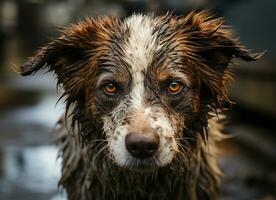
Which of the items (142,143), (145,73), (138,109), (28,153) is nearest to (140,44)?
(145,73)

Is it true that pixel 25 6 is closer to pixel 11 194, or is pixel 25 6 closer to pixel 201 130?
pixel 11 194

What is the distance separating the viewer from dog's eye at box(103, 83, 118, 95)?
5199mm

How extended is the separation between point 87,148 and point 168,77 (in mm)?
824

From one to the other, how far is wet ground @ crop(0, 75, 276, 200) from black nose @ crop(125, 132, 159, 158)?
6.69ft

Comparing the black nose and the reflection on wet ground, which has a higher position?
the black nose

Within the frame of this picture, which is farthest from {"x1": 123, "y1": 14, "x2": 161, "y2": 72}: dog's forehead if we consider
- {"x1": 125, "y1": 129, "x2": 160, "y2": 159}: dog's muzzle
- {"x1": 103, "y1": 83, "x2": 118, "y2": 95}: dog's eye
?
{"x1": 125, "y1": 129, "x2": 160, "y2": 159}: dog's muzzle

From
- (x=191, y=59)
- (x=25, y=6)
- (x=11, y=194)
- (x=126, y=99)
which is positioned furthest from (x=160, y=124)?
(x=25, y=6)

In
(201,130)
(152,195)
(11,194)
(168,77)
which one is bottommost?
(11,194)

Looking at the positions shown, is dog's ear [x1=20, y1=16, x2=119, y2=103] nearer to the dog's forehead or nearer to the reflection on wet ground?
the dog's forehead

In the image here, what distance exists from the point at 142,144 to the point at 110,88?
2.12 ft

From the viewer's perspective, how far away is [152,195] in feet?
18.0

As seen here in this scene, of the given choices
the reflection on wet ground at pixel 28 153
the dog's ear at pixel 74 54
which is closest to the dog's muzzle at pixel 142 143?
the dog's ear at pixel 74 54

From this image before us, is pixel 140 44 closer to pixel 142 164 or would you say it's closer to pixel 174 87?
pixel 174 87

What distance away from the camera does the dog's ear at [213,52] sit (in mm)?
5410
